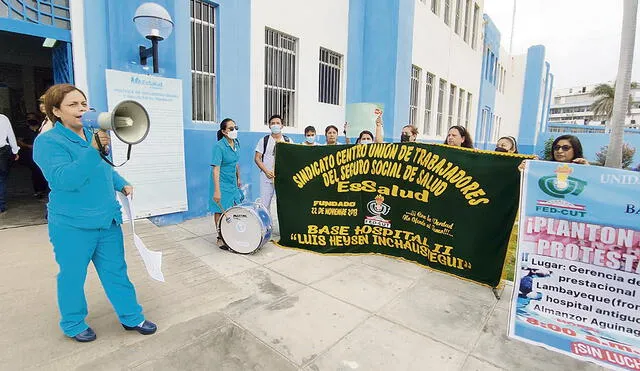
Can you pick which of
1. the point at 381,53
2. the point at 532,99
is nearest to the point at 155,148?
the point at 381,53

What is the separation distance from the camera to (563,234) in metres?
2.75

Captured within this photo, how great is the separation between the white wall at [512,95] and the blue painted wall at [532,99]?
943mm

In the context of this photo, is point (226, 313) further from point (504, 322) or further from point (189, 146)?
point (189, 146)

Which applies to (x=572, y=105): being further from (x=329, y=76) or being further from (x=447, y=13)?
(x=329, y=76)

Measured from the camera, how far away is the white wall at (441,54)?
37.8 feet

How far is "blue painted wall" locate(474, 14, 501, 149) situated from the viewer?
766 inches

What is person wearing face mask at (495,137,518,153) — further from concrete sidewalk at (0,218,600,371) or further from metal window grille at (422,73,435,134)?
metal window grille at (422,73,435,134)

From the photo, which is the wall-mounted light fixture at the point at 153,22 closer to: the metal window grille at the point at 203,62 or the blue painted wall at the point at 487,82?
the metal window grille at the point at 203,62

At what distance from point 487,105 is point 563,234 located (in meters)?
21.1

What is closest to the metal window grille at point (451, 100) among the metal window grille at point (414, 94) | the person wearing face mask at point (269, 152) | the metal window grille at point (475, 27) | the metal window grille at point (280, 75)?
the metal window grille at point (475, 27)

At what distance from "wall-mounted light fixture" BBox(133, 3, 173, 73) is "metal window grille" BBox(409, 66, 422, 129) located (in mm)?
8701

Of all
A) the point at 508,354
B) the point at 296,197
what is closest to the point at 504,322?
the point at 508,354

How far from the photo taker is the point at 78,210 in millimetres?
2277

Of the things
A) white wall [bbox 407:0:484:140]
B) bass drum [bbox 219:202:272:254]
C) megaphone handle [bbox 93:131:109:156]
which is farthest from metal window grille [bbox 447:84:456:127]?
megaphone handle [bbox 93:131:109:156]
